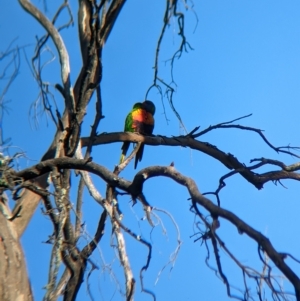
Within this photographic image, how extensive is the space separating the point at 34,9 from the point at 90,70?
1.13 m

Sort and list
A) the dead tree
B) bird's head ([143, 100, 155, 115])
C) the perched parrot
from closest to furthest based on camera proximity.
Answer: the dead tree
the perched parrot
bird's head ([143, 100, 155, 115])

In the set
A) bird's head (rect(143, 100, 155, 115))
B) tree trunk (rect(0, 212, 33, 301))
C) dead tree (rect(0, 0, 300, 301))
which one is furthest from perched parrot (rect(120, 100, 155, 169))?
tree trunk (rect(0, 212, 33, 301))

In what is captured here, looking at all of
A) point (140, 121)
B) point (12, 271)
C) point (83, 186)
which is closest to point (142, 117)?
point (140, 121)

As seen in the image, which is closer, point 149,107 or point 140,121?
point 140,121

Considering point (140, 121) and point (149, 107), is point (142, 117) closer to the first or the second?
point (140, 121)

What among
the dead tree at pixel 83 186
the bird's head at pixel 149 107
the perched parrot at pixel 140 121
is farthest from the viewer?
the bird's head at pixel 149 107

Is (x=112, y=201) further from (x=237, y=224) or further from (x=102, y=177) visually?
(x=237, y=224)

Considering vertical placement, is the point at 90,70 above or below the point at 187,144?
below

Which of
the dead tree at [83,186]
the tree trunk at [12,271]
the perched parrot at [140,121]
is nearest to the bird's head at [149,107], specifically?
the perched parrot at [140,121]

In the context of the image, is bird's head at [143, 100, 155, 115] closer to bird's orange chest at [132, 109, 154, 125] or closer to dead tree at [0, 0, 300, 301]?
bird's orange chest at [132, 109, 154, 125]

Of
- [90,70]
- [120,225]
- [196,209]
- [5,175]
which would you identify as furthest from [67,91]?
[196,209]

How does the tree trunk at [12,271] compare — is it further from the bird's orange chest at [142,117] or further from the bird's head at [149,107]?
the bird's head at [149,107]

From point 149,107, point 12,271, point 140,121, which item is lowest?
point 12,271

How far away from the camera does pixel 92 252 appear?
2.55 meters
